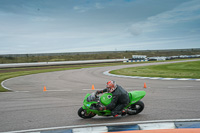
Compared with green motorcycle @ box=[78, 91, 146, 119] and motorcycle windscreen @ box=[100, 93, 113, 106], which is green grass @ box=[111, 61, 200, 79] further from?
motorcycle windscreen @ box=[100, 93, 113, 106]

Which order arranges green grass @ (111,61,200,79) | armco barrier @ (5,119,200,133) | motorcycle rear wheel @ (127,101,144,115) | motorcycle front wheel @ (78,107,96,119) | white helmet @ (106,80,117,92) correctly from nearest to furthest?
1. armco barrier @ (5,119,200,133)
2. white helmet @ (106,80,117,92)
3. motorcycle front wheel @ (78,107,96,119)
4. motorcycle rear wheel @ (127,101,144,115)
5. green grass @ (111,61,200,79)

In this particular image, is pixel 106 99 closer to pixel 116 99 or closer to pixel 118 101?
pixel 116 99

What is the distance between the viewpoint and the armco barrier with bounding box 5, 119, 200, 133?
5258 millimetres

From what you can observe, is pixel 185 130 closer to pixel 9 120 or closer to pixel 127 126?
pixel 127 126

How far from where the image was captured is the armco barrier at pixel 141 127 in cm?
526

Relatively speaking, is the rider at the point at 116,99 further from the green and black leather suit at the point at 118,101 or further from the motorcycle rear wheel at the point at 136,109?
the motorcycle rear wheel at the point at 136,109

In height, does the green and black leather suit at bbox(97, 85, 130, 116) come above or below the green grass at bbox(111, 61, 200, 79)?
above

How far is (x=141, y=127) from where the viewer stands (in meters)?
5.48

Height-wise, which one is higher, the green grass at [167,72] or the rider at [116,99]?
the rider at [116,99]

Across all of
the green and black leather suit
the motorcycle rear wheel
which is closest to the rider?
the green and black leather suit

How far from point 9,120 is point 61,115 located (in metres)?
1.78

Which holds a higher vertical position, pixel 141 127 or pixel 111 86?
pixel 111 86

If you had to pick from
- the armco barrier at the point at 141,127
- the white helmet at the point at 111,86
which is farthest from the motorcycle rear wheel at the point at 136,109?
the white helmet at the point at 111,86

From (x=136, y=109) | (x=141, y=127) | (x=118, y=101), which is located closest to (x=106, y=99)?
(x=118, y=101)
